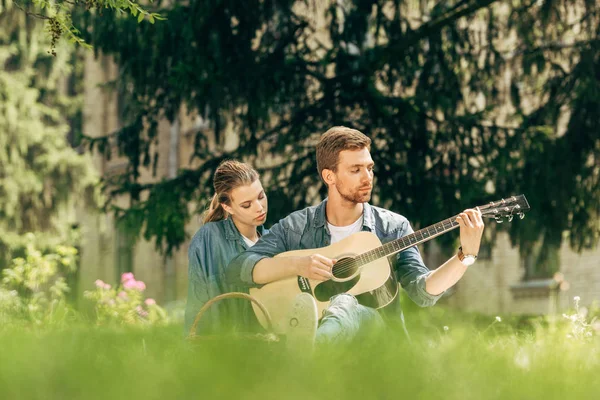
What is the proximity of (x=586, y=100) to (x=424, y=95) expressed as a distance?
1.52 metres

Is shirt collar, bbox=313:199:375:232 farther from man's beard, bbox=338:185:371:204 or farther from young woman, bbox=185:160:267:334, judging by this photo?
young woman, bbox=185:160:267:334

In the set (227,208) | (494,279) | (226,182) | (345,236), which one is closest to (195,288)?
(227,208)

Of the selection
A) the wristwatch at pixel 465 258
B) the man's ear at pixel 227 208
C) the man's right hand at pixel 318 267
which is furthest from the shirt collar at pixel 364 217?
the man's ear at pixel 227 208

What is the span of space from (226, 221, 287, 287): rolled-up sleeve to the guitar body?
9 centimetres

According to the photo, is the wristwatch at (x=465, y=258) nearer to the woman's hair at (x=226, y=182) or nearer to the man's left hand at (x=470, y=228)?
the man's left hand at (x=470, y=228)

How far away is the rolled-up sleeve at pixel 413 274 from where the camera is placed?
4098 mm

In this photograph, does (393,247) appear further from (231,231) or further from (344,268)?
(231,231)

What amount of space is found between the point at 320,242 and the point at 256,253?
0.89 ft

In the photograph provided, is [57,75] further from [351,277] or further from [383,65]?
[351,277]

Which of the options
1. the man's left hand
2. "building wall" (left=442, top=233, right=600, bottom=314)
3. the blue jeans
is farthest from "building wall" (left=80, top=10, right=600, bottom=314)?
the man's left hand

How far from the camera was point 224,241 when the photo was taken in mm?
4664

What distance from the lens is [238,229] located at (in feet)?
15.5

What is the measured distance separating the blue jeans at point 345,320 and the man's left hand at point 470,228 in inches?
17.5

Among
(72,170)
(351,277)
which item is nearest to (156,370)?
(351,277)
